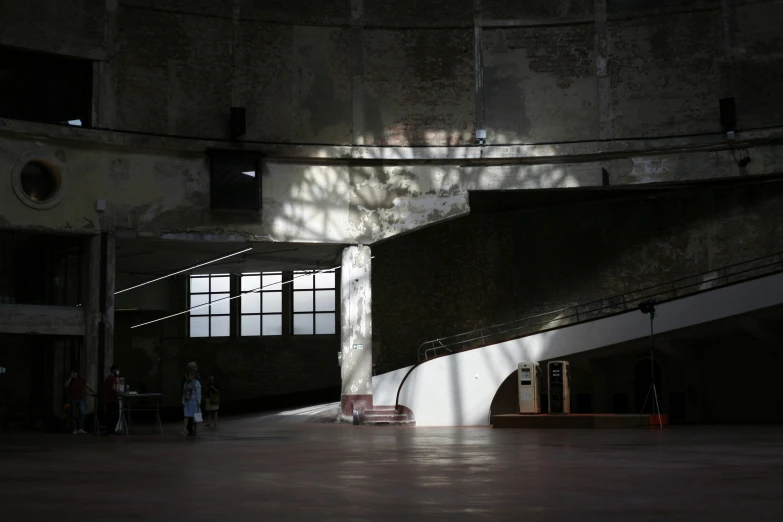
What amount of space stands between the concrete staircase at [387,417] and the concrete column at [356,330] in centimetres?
41

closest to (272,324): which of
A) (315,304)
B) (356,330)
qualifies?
(315,304)

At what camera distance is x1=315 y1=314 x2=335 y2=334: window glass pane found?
40.3m

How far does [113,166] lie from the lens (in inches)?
1101

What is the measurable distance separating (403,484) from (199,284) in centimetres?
3465

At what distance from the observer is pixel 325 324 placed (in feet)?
132

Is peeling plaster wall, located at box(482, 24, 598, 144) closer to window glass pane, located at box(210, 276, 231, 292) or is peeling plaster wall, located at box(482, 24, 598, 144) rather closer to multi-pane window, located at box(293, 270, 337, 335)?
multi-pane window, located at box(293, 270, 337, 335)

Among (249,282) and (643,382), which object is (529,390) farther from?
(249,282)

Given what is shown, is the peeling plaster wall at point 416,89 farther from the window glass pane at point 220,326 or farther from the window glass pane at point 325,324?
the window glass pane at point 220,326

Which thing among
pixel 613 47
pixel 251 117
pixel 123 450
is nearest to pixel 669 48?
pixel 613 47

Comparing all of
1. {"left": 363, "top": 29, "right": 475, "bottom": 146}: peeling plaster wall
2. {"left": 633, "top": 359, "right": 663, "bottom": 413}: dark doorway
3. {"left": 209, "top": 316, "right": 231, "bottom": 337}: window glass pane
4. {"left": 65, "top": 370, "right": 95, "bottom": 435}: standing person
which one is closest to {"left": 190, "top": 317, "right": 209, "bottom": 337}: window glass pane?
{"left": 209, "top": 316, "right": 231, "bottom": 337}: window glass pane

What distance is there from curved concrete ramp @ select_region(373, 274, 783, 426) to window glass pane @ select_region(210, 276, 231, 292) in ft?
48.0

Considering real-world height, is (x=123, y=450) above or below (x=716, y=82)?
below

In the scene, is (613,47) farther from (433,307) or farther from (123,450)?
(123,450)

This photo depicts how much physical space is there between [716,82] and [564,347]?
32.0ft
